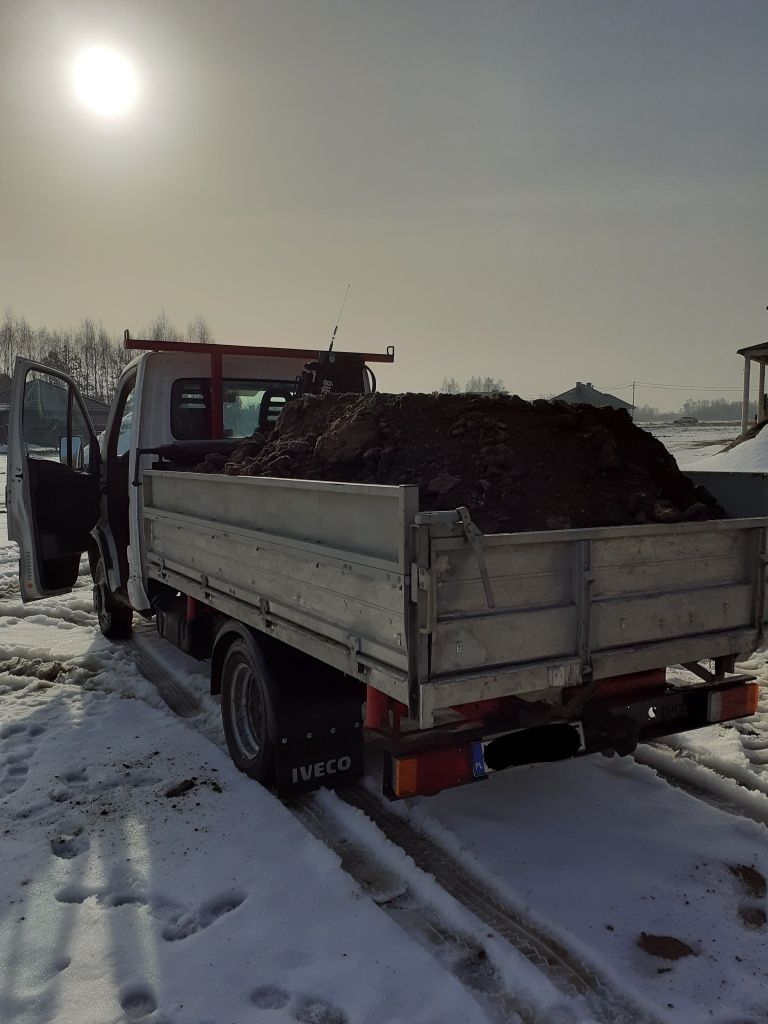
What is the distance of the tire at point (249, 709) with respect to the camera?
366 cm

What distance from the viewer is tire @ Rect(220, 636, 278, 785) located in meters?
3.66

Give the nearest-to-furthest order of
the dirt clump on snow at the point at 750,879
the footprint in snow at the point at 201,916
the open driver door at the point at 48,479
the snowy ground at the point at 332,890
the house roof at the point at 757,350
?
the snowy ground at the point at 332,890 → the footprint in snow at the point at 201,916 → the dirt clump on snow at the point at 750,879 → the open driver door at the point at 48,479 → the house roof at the point at 757,350

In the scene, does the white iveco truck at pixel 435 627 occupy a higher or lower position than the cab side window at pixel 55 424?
lower

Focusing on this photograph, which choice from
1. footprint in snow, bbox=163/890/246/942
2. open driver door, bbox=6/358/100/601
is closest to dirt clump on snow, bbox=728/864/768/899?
footprint in snow, bbox=163/890/246/942

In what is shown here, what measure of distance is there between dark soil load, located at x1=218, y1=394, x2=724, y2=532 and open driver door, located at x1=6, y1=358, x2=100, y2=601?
202cm

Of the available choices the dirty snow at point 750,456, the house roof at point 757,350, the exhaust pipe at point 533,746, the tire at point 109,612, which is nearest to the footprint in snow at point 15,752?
the tire at point 109,612

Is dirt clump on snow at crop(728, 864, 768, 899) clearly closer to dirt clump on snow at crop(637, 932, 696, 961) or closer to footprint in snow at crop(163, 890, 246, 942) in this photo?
dirt clump on snow at crop(637, 932, 696, 961)

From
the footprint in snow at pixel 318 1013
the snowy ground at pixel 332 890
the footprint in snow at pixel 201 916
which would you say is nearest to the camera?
the footprint in snow at pixel 318 1013

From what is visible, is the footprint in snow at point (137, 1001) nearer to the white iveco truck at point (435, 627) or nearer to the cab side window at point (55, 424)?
the white iveco truck at point (435, 627)

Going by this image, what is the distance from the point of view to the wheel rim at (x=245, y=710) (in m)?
4.02

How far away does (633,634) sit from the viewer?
9.73ft

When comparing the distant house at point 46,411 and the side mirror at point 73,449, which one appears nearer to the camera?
the distant house at point 46,411

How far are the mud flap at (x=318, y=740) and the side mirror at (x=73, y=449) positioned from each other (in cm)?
343

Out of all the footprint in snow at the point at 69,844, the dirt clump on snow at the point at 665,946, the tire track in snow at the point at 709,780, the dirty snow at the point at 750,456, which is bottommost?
the footprint in snow at the point at 69,844
